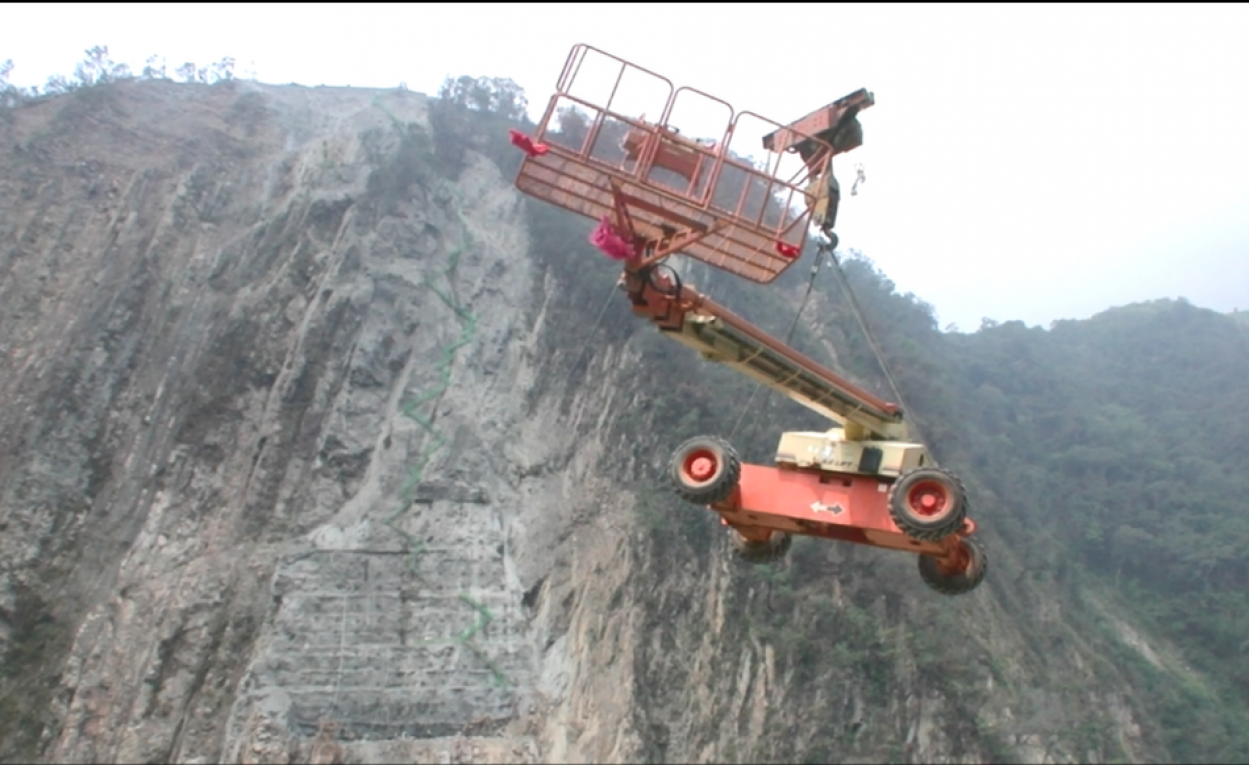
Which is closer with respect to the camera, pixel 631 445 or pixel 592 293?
pixel 631 445

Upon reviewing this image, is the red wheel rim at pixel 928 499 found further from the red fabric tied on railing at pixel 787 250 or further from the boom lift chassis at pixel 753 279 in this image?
the red fabric tied on railing at pixel 787 250

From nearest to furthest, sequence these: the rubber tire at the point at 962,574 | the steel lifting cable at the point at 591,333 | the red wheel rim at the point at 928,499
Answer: the red wheel rim at the point at 928,499
the rubber tire at the point at 962,574
the steel lifting cable at the point at 591,333

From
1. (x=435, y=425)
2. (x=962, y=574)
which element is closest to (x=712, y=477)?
(x=962, y=574)

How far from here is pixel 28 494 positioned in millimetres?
18797

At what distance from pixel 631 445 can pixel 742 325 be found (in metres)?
13.5

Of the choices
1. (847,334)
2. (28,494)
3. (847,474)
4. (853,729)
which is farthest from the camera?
(847,334)

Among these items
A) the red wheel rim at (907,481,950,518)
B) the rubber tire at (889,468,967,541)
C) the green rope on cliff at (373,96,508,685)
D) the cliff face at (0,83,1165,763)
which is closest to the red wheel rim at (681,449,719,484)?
the rubber tire at (889,468,967,541)

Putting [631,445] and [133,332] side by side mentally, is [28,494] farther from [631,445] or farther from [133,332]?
[631,445]

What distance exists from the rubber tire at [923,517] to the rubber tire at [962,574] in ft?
3.46

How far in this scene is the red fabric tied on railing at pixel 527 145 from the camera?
6.25 metres

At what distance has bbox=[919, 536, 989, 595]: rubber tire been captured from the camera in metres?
7.34

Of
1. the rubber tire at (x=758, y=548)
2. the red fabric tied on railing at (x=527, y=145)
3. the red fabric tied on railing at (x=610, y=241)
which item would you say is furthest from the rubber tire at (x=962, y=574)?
the red fabric tied on railing at (x=527, y=145)

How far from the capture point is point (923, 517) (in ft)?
21.1

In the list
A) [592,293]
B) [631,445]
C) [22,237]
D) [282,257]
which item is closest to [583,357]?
[592,293]
